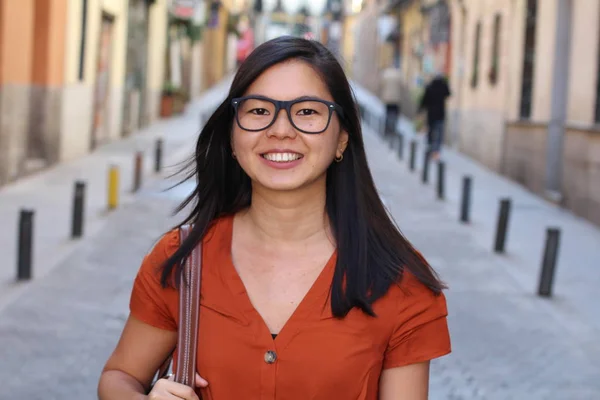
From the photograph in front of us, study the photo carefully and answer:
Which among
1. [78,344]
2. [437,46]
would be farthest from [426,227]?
[437,46]

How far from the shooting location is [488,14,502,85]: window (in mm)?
22312

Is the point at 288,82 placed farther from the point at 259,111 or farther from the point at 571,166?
the point at 571,166

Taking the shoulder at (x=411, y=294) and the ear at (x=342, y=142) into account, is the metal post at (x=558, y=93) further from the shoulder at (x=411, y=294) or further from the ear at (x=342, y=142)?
the shoulder at (x=411, y=294)

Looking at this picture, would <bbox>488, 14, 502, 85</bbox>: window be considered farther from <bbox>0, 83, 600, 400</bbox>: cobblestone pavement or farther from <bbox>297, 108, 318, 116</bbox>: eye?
<bbox>297, 108, 318, 116</bbox>: eye

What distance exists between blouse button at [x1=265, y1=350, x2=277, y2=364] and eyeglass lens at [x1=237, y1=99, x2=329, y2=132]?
526 millimetres

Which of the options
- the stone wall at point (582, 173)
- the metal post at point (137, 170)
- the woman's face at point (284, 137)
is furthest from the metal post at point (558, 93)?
the woman's face at point (284, 137)

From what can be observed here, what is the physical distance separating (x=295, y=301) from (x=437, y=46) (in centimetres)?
3041

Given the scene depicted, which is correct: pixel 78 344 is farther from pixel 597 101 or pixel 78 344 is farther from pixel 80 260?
pixel 597 101

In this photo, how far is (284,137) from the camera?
2.54m

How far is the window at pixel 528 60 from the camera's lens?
18781 mm

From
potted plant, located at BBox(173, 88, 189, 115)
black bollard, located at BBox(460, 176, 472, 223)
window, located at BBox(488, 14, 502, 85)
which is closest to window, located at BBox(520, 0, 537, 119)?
window, located at BBox(488, 14, 502, 85)

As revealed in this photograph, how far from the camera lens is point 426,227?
12.1 m

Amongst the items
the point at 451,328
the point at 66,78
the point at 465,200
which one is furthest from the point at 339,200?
the point at 66,78

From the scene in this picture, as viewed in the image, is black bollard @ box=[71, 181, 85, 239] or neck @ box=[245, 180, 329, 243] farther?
black bollard @ box=[71, 181, 85, 239]
